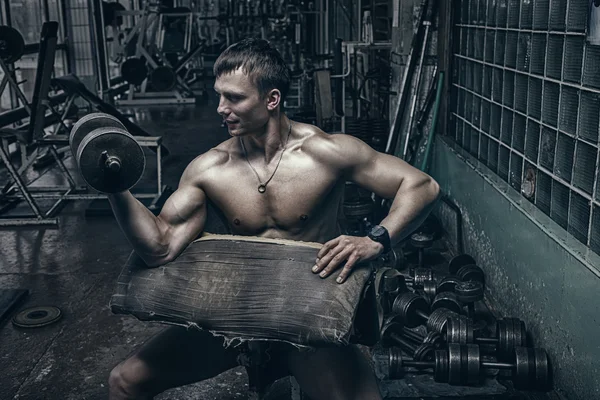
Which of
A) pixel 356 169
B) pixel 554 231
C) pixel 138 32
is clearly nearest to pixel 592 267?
pixel 554 231

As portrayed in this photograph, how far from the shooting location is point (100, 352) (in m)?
2.82

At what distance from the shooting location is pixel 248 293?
147 cm

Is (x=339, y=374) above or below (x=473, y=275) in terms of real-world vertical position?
above

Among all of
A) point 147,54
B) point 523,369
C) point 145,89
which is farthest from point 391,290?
point 145,89

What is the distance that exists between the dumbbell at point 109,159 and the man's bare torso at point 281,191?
0.45 m

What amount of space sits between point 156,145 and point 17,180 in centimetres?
94

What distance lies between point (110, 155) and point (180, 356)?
0.65 m

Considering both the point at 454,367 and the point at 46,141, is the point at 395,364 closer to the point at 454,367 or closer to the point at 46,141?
the point at 454,367

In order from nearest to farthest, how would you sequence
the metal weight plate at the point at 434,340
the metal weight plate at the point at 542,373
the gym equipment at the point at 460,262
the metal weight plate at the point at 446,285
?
1. the metal weight plate at the point at 542,373
2. the metal weight plate at the point at 434,340
3. the metal weight plate at the point at 446,285
4. the gym equipment at the point at 460,262

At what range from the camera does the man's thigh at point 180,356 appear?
A: 5.83ft

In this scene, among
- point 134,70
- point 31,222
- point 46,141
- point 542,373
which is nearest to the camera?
point 542,373

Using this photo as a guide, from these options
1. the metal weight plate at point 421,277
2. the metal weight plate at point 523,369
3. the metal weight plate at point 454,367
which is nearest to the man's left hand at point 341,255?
the metal weight plate at point 454,367

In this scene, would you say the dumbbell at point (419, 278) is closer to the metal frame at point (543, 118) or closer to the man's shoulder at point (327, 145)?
the metal frame at point (543, 118)

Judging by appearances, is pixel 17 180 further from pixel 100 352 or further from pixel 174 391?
pixel 174 391
